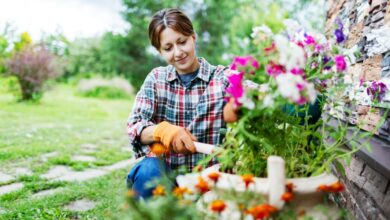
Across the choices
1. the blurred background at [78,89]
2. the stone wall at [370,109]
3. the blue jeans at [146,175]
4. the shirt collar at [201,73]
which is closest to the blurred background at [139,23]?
the blurred background at [78,89]

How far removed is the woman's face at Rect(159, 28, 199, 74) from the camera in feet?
5.53

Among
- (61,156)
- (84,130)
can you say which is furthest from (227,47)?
(61,156)

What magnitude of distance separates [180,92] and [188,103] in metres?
0.06

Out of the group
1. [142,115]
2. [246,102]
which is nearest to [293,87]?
[246,102]

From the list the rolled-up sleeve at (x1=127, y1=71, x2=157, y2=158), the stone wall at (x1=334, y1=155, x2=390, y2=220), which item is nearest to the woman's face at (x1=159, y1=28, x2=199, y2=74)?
the rolled-up sleeve at (x1=127, y1=71, x2=157, y2=158)

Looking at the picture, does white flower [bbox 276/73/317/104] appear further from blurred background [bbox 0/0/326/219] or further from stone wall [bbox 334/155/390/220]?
stone wall [bbox 334/155/390/220]

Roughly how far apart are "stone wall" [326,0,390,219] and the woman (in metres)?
0.54

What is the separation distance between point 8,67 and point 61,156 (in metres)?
5.46

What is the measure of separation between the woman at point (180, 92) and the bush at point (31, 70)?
286 inches

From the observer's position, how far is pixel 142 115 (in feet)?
5.34

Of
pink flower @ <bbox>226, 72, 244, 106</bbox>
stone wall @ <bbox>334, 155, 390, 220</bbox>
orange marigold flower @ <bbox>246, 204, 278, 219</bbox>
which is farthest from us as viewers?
stone wall @ <bbox>334, 155, 390, 220</bbox>

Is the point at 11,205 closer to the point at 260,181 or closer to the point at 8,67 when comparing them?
the point at 260,181

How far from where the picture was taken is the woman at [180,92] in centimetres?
168

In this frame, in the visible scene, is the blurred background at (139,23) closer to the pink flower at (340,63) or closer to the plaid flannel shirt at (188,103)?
the plaid flannel shirt at (188,103)
